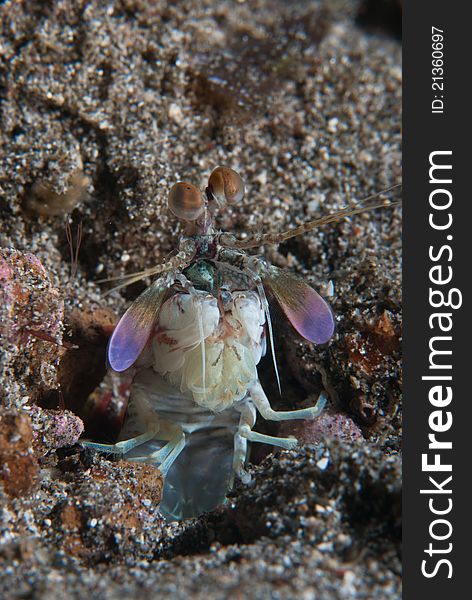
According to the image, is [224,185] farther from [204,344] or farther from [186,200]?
[204,344]

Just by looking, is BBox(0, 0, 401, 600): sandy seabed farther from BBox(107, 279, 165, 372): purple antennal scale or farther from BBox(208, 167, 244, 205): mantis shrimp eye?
BBox(208, 167, 244, 205): mantis shrimp eye

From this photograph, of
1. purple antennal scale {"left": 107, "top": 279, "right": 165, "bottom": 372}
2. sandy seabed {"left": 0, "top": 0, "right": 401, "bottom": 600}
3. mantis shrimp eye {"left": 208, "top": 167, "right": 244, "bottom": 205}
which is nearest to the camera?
sandy seabed {"left": 0, "top": 0, "right": 401, "bottom": 600}

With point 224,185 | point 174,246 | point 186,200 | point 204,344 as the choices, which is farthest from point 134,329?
point 174,246

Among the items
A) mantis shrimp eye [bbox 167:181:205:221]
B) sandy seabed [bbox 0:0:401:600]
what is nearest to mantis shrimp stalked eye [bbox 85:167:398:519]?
mantis shrimp eye [bbox 167:181:205:221]

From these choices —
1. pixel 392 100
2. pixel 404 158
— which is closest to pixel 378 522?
pixel 404 158

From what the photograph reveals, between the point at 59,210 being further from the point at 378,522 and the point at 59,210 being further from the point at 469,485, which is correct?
the point at 469,485

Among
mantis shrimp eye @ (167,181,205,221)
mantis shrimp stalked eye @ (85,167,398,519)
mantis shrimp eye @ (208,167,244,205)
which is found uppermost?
mantis shrimp eye @ (208,167,244,205)
